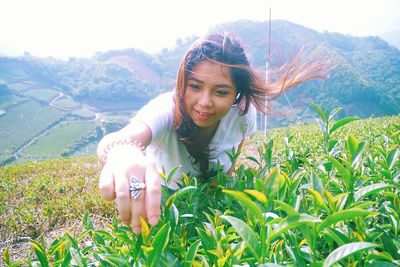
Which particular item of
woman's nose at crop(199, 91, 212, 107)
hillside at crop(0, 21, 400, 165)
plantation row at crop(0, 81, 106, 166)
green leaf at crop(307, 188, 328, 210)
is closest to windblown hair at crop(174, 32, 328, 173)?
woman's nose at crop(199, 91, 212, 107)

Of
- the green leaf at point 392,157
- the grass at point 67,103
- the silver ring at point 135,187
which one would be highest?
the silver ring at point 135,187

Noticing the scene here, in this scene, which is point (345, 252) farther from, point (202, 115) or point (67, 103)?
point (67, 103)

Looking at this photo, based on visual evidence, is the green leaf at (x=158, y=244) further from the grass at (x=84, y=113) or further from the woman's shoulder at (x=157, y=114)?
the grass at (x=84, y=113)

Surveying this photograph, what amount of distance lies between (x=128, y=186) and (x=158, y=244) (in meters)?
0.20

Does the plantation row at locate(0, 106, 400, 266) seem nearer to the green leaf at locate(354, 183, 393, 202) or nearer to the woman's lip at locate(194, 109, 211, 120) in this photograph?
the green leaf at locate(354, 183, 393, 202)

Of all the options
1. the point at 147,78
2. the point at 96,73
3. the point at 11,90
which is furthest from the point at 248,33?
the point at 11,90

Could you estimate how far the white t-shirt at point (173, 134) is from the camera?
1.87 meters

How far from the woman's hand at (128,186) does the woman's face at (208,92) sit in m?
0.99

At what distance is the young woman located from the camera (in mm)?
1764

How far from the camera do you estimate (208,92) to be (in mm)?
1852

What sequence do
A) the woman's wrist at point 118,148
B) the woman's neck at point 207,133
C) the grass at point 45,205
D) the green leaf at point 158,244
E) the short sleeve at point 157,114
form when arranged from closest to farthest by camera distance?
the green leaf at point 158,244 → the woman's wrist at point 118,148 → the short sleeve at point 157,114 → the woman's neck at point 207,133 → the grass at point 45,205

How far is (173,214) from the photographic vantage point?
2.93 feet

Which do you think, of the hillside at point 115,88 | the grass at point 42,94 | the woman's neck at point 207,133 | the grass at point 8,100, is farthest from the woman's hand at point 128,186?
the grass at point 42,94

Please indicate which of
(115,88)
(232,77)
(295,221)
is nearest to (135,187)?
(295,221)
